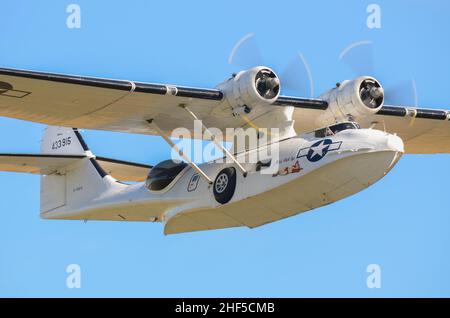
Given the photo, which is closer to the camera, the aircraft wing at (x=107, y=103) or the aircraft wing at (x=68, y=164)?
the aircraft wing at (x=107, y=103)

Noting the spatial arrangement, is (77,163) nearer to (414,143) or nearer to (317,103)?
(317,103)

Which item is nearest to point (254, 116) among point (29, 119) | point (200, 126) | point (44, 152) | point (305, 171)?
point (200, 126)

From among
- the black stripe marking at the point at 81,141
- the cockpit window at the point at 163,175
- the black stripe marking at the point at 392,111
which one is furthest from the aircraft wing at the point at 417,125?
the black stripe marking at the point at 81,141

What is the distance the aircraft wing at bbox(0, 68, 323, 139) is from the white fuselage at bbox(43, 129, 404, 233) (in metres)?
1.08

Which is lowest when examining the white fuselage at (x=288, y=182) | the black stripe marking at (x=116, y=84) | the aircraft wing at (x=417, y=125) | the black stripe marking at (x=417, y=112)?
the white fuselage at (x=288, y=182)

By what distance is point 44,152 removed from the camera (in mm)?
24359

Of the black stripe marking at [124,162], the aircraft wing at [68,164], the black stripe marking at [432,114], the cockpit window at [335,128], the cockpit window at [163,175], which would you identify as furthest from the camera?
the black stripe marking at [124,162]

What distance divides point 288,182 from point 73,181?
20.4ft

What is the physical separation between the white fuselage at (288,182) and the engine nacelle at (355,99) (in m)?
1.48

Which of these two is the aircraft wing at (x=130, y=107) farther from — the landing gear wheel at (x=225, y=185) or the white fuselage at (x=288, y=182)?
the landing gear wheel at (x=225, y=185)

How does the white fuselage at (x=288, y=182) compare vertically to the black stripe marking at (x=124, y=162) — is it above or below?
below

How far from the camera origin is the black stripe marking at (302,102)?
19953 millimetres
